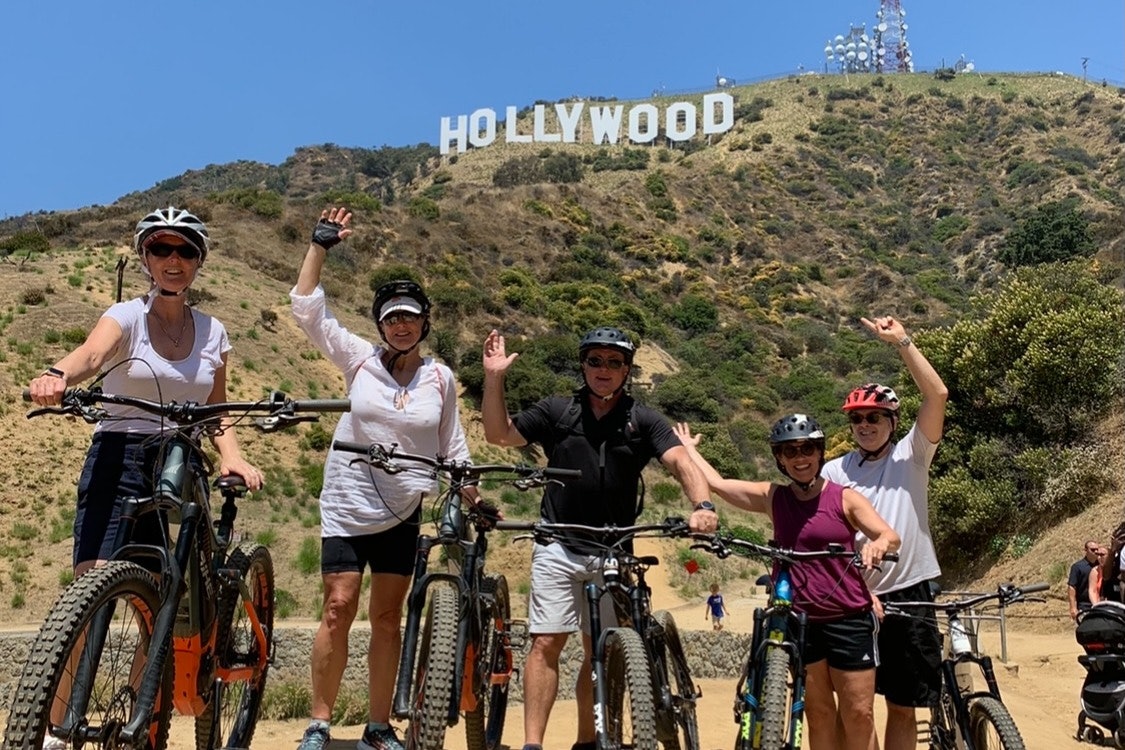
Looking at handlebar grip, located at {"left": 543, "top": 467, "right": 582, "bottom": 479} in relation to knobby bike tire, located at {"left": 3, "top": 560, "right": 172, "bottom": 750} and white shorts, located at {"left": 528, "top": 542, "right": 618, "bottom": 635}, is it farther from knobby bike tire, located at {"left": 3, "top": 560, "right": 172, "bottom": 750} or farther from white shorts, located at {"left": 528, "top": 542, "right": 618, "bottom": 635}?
knobby bike tire, located at {"left": 3, "top": 560, "right": 172, "bottom": 750}

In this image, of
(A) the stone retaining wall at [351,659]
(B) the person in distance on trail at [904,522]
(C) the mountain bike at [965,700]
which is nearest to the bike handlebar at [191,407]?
(B) the person in distance on trail at [904,522]

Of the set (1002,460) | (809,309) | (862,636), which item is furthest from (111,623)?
(809,309)

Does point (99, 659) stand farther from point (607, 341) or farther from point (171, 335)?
point (607, 341)

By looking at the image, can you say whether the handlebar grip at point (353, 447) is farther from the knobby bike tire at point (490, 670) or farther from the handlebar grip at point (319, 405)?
the knobby bike tire at point (490, 670)

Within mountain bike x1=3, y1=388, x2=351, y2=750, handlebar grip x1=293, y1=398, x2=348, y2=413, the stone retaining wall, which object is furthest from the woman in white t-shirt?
the stone retaining wall

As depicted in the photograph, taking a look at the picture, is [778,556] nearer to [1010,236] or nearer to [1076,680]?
[1076,680]

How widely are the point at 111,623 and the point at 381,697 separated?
4.75 feet

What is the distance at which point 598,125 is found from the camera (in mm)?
88562

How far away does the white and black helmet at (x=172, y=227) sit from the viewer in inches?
152

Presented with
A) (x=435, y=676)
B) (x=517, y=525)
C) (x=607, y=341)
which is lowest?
(x=435, y=676)

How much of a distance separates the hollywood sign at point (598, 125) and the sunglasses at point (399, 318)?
3341 inches

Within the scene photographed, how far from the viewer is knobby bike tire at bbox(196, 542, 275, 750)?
4.05 metres

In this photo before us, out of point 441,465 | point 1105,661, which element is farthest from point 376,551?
point 1105,661

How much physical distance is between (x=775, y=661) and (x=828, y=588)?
0.48 meters
